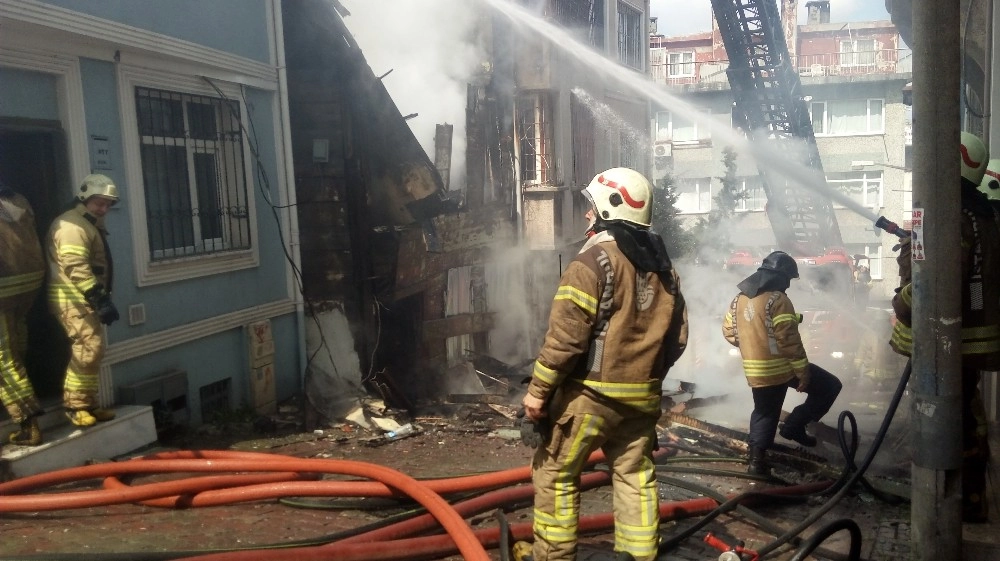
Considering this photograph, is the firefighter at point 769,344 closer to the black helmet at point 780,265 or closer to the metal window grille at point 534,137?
the black helmet at point 780,265

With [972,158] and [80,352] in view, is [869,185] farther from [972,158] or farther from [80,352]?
[80,352]

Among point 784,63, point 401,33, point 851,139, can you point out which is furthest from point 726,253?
point 401,33

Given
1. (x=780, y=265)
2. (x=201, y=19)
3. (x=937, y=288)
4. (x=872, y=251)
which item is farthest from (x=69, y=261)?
(x=872, y=251)

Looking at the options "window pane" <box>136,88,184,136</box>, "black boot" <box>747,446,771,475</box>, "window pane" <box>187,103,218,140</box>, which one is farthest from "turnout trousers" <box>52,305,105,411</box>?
"black boot" <box>747,446,771,475</box>

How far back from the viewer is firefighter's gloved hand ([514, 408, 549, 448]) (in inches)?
151

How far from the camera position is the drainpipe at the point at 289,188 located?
8672 mm

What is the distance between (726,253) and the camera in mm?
23531

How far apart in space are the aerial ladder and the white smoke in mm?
5201

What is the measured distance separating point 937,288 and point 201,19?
639 centimetres

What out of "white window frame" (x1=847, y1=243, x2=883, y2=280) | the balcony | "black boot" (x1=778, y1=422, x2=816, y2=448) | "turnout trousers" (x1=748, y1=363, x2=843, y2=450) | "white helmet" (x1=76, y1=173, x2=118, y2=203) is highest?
the balcony

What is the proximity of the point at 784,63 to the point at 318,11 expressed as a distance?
1034cm

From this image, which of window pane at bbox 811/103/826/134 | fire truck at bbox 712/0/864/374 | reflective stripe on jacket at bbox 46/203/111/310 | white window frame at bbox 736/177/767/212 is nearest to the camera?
reflective stripe on jacket at bbox 46/203/111/310

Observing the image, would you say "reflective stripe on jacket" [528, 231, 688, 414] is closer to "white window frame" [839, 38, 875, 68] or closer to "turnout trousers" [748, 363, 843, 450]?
"turnout trousers" [748, 363, 843, 450]

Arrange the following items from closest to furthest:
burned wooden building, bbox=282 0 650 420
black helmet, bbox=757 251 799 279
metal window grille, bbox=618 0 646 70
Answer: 1. black helmet, bbox=757 251 799 279
2. burned wooden building, bbox=282 0 650 420
3. metal window grille, bbox=618 0 646 70
